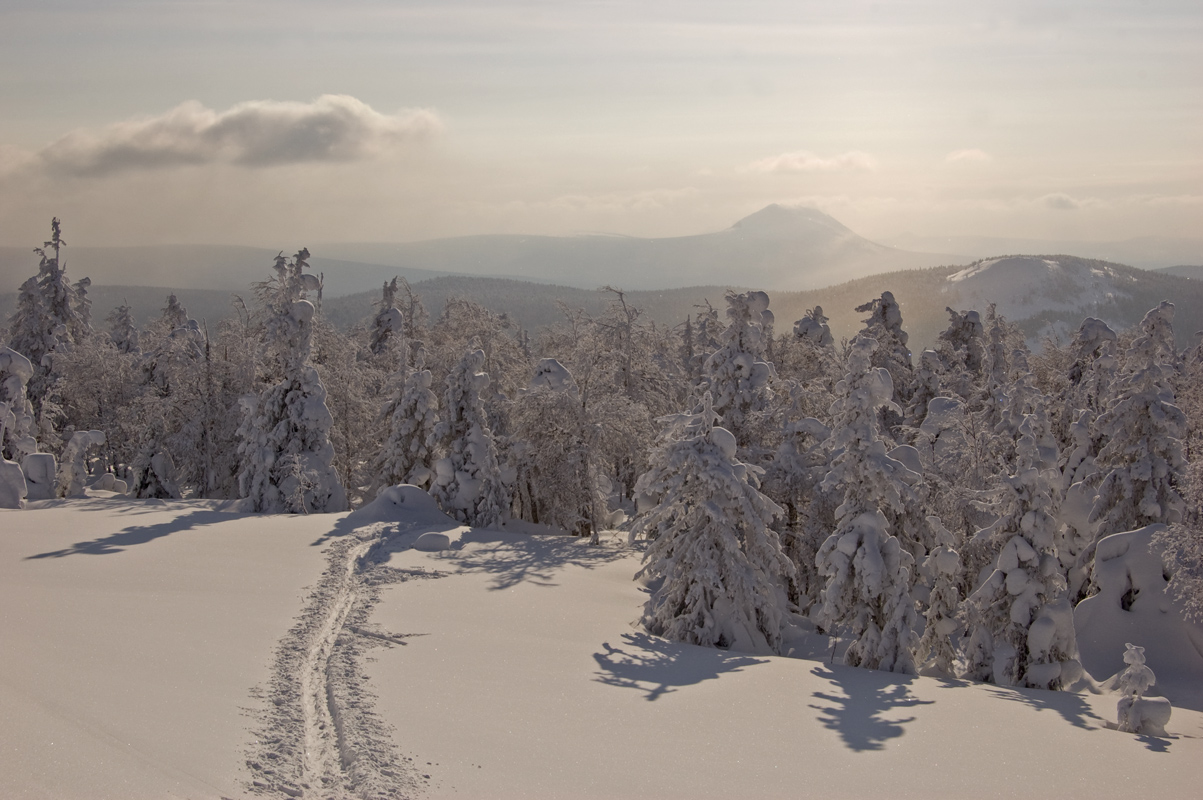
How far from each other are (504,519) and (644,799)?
772 inches

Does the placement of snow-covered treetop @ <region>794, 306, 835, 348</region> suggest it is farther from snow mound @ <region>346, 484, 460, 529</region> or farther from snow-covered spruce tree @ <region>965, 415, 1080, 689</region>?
snow-covered spruce tree @ <region>965, 415, 1080, 689</region>

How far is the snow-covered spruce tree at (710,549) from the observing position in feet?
58.4

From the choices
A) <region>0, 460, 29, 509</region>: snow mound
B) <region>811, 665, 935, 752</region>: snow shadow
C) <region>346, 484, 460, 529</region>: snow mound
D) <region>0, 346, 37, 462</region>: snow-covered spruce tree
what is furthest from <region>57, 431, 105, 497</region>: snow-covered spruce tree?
<region>811, 665, 935, 752</region>: snow shadow

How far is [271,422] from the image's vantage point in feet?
93.7

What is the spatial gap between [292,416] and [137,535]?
8702 mm

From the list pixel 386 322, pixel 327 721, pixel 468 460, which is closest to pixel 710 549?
pixel 327 721

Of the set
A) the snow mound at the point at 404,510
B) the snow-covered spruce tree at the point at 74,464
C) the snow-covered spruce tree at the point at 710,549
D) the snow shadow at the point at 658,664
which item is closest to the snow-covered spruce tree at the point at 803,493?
the snow-covered spruce tree at the point at 710,549

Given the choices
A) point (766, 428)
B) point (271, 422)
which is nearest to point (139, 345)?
point (271, 422)

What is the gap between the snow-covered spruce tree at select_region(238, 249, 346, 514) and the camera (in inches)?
1097

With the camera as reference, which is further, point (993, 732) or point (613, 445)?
point (613, 445)

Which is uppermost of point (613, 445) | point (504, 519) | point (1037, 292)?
point (1037, 292)

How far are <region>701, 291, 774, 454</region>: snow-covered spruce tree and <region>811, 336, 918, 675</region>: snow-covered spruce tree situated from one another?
6802mm

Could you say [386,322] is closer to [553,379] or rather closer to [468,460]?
[468,460]

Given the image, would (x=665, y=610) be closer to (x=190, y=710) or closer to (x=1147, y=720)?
(x=1147, y=720)
